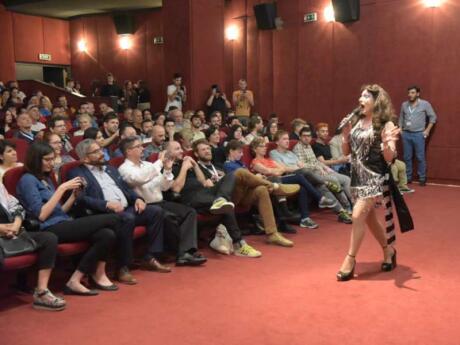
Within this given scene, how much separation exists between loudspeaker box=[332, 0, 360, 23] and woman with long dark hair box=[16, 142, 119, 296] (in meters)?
6.05

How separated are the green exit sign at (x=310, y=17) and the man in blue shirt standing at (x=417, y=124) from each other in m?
2.13

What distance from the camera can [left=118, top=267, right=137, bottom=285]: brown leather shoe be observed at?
357 cm

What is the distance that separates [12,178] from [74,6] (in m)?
10.4

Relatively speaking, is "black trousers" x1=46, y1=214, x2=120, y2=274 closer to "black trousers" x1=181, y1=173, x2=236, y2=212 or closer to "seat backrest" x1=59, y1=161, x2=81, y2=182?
"seat backrest" x1=59, y1=161, x2=81, y2=182

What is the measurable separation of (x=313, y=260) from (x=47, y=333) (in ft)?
6.66

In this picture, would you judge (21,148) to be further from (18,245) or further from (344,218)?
(344,218)

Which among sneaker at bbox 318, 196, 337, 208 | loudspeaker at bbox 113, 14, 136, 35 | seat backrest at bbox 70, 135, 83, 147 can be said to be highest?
loudspeaker at bbox 113, 14, 136, 35

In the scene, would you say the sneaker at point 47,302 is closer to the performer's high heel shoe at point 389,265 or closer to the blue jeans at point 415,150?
the performer's high heel shoe at point 389,265

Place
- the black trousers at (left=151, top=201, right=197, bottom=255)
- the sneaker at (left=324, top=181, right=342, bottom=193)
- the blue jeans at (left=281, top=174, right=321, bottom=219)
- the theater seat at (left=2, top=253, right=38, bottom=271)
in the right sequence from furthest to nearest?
the sneaker at (left=324, top=181, right=342, bottom=193), the blue jeans at (left=281, top=174, right=321, bottom=219), the black trousers at (left=151, top=201, right=197, bottom=255), the theater seat at (left=2, top=253, right=38, bottom=271)

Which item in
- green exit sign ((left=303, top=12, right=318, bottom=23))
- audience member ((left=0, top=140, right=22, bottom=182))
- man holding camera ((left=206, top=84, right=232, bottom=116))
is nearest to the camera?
audience member ((left=0, top=140, right=22, bottom=182))

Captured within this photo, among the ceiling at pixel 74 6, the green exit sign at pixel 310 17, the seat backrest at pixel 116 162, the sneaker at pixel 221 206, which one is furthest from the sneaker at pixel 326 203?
the ceiling at pixel 74 6

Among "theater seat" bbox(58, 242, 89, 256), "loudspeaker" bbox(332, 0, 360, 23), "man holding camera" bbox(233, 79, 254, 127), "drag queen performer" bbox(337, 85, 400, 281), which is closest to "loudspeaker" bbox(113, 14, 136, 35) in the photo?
"man holding camera" bbox(233, 79, 254, 127)

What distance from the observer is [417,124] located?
7598 millimetres

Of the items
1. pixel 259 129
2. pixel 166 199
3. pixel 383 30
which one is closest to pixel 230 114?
pixel 259 129
